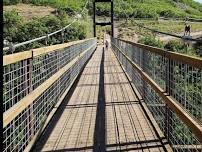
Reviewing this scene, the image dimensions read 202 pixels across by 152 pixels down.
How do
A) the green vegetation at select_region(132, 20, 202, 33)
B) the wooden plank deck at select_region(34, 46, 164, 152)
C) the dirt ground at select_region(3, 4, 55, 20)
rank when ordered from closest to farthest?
the wooden plank deck at select_region(34, 46, 164, 152) → the green vegetation at select_region(132, 20, 202, 33) → the dirt ground at select_region(3, 4, 55, 20)

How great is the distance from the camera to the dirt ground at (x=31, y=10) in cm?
8225

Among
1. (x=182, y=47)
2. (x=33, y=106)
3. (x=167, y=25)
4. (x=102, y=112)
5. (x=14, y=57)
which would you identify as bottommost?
(x=182, y=47)

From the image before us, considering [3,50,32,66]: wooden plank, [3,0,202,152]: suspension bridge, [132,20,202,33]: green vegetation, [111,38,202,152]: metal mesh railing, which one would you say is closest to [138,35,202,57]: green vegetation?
[3,0,202,152]: suspension bridge

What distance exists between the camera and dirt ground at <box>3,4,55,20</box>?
82250 millimetres

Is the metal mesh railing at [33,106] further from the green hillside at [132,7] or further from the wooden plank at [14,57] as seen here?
the green hillside at [132,7]

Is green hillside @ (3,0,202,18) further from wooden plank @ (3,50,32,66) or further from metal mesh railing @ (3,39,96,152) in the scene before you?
wooden plank @ (3,50,32,66)

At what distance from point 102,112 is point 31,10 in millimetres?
83130

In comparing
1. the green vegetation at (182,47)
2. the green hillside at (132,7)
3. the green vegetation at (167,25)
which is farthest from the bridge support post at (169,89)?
the green hillside at (132,7)

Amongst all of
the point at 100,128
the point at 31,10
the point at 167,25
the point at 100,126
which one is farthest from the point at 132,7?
the point at 100,128

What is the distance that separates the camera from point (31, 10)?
8750 cm

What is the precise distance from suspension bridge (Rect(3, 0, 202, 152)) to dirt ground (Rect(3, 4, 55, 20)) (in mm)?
74719

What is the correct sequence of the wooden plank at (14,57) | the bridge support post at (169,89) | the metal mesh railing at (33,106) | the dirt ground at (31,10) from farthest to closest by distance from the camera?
the dirt ground at (31,10), the bridge support post at (169,89), the metal mesh railing at (33,106), the wooden plank at (14,57)

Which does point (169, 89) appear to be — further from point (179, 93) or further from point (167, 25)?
point (167, 25)

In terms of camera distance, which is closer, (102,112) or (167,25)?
(102,112)
